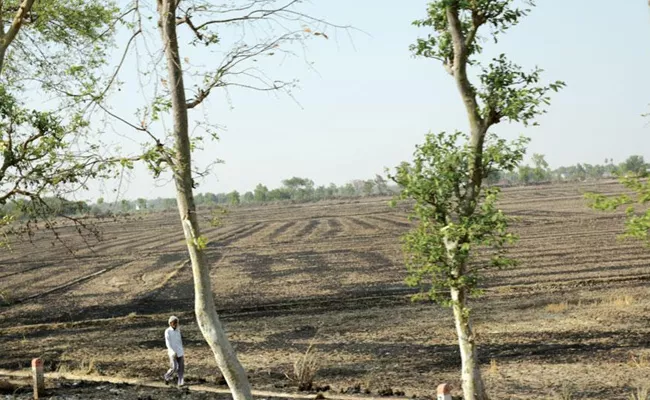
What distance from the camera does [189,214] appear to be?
22.2ft

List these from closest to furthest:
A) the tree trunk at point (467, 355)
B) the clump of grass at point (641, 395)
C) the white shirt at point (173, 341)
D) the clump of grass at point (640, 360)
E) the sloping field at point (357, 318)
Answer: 1. the clump of grass at point (641, 395)
2. the tree trunk at point (467, 355)
3. the white shirt at point (173, 341)
4. the clump of grass at point (640, 360)
5. the sloping field at point (357, 318)

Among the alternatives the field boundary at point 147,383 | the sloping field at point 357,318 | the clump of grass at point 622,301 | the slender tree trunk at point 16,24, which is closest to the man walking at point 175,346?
the field boundary at point 147,383

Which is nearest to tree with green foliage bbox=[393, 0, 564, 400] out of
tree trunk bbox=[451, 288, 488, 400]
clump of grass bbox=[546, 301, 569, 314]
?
tree trunk bbox=[451, 288, 488, 400]

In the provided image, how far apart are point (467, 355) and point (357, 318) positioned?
10.8 metres

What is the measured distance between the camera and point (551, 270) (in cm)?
2947

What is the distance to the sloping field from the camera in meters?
15.2

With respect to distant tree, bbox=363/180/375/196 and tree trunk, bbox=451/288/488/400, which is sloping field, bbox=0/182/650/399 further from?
distant tree, bbox=363/180/375/196

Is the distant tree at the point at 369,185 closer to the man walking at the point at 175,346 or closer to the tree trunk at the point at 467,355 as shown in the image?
the tree trunk at the point at 467,355

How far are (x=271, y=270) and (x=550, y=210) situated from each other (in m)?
41.2

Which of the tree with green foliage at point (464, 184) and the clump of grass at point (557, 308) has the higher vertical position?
the tree with green foliage at point (464, 184)

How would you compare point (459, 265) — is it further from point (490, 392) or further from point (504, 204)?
point (504, 204)

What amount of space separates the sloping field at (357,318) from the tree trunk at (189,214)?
39cm

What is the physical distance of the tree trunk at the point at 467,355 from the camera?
36.7 feet

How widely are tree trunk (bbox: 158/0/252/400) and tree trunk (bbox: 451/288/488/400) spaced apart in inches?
213
